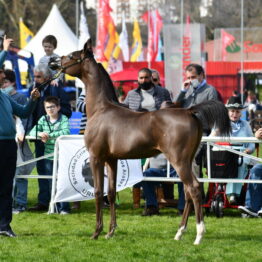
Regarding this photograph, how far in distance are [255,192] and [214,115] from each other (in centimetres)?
283

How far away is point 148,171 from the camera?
11.3 m

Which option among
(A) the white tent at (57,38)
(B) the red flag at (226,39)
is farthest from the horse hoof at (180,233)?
(B) the red flag at (226,39)

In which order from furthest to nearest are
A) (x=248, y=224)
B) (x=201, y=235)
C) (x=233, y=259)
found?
(x=248, y=224) → (x=201, y=235) → (x=233, y=259)

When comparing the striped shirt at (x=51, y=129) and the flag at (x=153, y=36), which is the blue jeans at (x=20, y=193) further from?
the flag at (x=153, y=36)

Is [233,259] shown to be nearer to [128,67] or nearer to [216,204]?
[216,204]

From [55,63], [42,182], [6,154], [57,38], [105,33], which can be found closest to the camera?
[6,154]

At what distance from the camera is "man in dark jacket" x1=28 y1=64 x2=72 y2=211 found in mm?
11438

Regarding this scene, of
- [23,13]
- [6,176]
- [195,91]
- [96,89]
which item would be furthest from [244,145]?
[23,13]

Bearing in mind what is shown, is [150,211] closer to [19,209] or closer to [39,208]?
[39,208]

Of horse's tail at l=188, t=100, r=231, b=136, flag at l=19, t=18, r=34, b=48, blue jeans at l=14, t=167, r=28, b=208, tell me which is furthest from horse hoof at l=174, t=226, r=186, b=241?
flag at l=19, t=18, r=34, b=48

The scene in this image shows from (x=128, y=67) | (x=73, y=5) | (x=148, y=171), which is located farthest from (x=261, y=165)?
(x=73, y=5)

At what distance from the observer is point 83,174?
11250 millimetres

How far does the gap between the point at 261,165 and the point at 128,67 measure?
31895 mm

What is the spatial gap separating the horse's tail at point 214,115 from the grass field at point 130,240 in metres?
1.36
